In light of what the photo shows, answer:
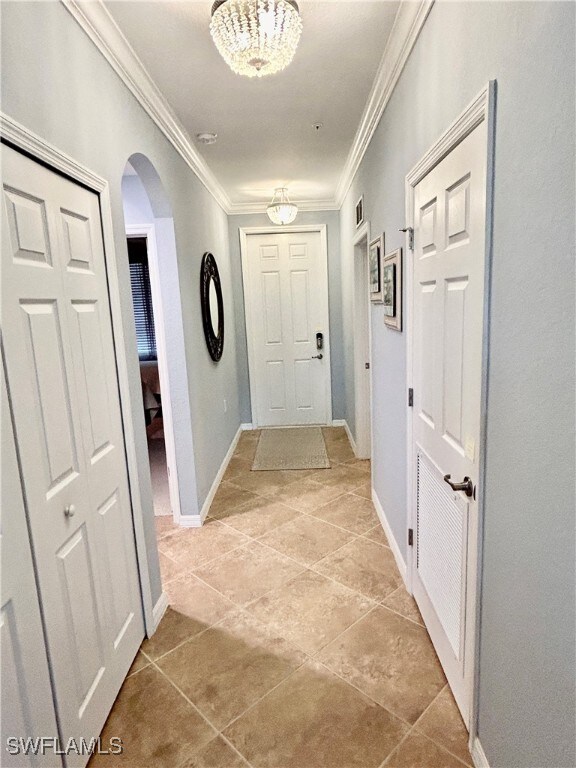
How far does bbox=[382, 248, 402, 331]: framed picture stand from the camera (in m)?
2.04

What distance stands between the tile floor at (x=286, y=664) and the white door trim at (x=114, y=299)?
Result: 33 centimetres

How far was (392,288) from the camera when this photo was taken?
216 centimetres

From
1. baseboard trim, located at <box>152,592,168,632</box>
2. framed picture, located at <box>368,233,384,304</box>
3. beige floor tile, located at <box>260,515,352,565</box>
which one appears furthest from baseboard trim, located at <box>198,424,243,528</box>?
framed picture, located at <box>368,233,384,304</box>

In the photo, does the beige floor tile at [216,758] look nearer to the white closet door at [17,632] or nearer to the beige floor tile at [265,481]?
the white closet door at [17,632]

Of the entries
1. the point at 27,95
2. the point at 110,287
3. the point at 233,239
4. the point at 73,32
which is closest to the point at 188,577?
the point at 110,287

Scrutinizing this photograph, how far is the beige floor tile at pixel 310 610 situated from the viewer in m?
1.93

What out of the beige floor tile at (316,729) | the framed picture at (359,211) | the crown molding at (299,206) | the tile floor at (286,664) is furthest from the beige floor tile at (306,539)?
the crown molding at (299,206)

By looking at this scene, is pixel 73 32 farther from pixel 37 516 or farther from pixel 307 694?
pixel 307 694

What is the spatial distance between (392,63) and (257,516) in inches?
109

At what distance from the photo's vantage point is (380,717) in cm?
152

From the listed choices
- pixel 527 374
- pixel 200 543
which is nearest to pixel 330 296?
pixel 200 543

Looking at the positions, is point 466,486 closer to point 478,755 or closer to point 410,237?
point 478,755

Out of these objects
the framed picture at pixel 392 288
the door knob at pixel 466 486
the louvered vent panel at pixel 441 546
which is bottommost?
the louvered vent panel at pixel 441 546

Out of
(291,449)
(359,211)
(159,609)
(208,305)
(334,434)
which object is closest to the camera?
(159,609)
